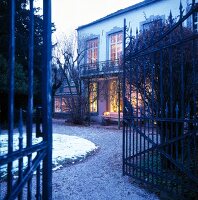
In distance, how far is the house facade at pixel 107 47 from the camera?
58.1 ft

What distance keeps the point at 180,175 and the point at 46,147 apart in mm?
3401

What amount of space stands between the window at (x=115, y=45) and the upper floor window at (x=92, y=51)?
1677mm

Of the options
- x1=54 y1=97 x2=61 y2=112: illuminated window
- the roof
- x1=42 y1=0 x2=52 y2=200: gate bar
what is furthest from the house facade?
x1=42 y1=0 x2=52 y2=200: gate bar

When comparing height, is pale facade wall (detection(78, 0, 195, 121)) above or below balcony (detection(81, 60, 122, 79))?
above

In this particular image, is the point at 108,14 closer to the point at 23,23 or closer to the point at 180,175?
the point at 23,23

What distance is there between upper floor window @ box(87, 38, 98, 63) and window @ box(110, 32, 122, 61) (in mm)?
1677

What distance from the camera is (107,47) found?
830 inches

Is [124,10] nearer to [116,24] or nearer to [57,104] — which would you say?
[116,24]

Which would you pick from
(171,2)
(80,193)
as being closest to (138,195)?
(80,193)

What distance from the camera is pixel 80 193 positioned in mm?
4660

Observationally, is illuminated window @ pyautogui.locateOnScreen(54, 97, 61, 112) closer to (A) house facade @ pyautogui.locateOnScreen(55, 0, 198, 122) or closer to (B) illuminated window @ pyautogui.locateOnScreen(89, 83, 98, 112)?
(A) house facade @ pyautogui.locateOnScreen(55, 0, 198, 122)

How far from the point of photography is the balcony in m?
18.4

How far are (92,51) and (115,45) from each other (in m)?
2.61

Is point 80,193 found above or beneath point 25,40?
beneath
